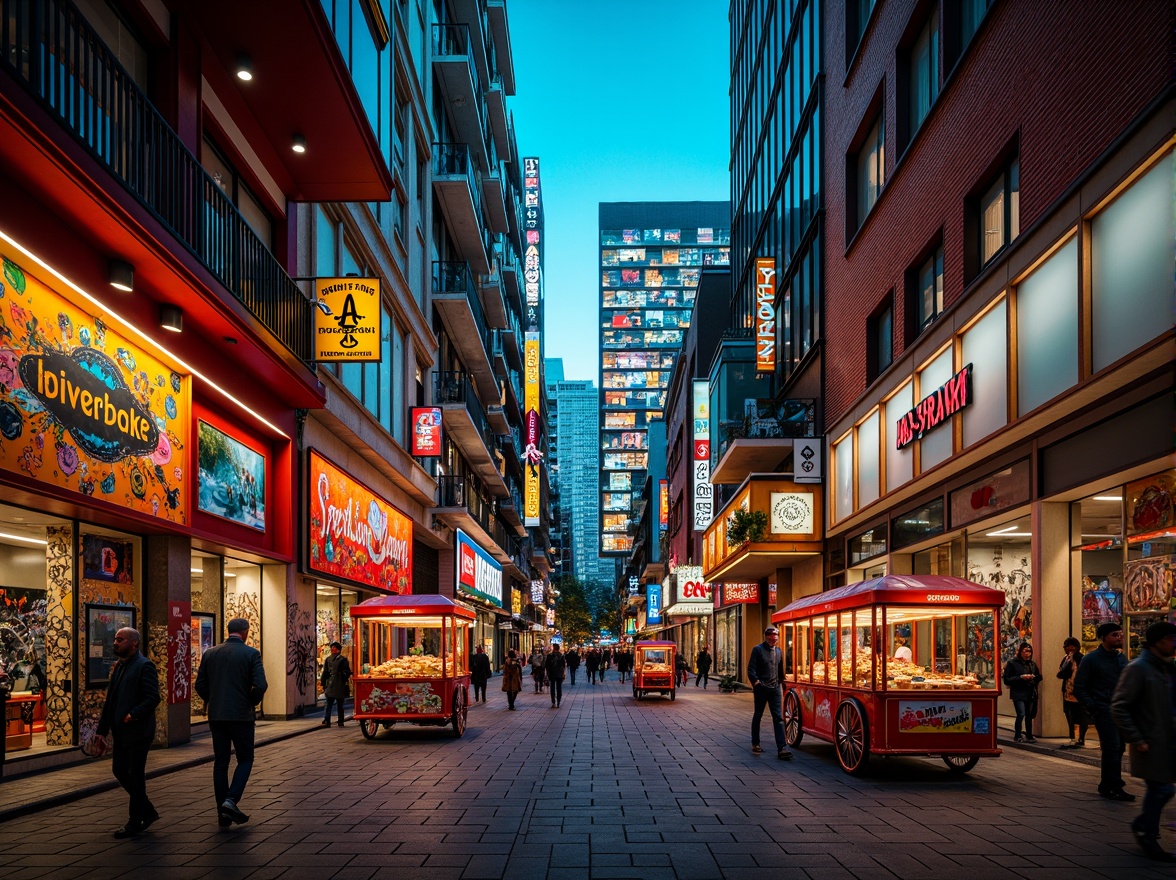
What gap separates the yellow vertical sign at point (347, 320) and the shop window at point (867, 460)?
1145 centimetres

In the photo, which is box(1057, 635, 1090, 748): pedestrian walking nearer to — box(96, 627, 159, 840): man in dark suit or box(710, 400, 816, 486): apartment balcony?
box(96, 627, 159, 840): man in dark suit

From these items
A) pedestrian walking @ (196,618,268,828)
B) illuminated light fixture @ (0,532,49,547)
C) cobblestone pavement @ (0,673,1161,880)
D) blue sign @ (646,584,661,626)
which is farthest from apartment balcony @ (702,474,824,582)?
blue sign @ (646,584,661,626)

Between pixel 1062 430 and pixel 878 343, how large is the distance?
10.7 meters

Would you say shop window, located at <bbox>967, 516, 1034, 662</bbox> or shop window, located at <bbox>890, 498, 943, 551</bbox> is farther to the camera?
shop window, located at <bbox>890, 498, 943, 551</bbox>

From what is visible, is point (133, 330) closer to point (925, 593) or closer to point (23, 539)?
point (23, 539)

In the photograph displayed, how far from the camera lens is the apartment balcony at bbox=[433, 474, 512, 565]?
3888 centimetres

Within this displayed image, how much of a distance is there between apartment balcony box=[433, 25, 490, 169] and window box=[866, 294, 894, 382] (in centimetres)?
1933

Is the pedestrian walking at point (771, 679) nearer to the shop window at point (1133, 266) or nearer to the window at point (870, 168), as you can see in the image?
the shop window at point (1133, 266)

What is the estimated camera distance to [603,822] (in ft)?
30.3

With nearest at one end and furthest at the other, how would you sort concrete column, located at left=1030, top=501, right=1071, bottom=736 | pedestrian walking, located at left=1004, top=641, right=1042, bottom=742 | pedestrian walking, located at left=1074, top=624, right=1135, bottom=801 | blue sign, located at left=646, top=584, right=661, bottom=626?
1. pedestrian walking, located at left=1074, top=624, right=1135, bottom=801
2. pedestrian walking, located at left=1004, top=641, right=1042, bottom=742
3. concrete column, located at left=1030, top=501, right=1071, bottom=736
4. blue sign, located at left=646, top=584, right=661, bottom=626

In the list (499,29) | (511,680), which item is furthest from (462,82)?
(511,680)

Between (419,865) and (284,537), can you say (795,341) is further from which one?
(419,865)

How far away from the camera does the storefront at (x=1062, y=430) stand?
40.4 feet

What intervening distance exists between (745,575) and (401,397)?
14830 mm
